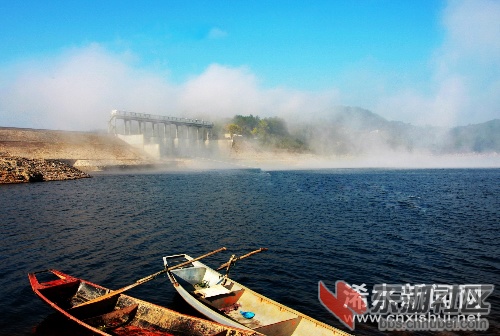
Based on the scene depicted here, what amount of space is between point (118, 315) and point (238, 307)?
5.36 meters

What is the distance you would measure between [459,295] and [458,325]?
3.96 metres

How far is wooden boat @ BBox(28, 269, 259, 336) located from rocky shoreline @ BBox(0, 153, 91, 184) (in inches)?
2620

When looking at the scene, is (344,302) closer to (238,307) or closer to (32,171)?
(238,307)

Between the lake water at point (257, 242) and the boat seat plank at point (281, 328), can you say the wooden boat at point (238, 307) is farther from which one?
the lake water at point (257, 242)

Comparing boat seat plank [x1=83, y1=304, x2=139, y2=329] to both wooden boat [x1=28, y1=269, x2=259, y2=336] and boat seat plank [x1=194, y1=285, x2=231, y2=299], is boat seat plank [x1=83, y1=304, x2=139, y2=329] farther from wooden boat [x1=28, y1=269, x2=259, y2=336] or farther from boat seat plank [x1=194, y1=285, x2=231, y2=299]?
boat seat plank [x1=194, y1=285, x2=231, y2=299]

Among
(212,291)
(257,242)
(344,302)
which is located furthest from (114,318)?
(257,242)

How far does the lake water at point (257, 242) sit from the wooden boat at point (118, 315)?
3.92 feet

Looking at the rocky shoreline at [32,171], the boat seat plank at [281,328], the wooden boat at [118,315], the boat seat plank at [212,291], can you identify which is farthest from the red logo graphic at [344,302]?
the rocky shoreline at [32,171]

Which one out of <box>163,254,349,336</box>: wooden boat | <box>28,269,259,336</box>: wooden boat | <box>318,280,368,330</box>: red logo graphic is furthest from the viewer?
<box>318,280,368,330</box>: red logo graphic

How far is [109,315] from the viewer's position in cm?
1512

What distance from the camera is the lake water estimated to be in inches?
773

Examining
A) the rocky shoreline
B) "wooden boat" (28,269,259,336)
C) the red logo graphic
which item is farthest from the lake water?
the rocky shoreline

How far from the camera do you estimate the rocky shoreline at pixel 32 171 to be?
→ 72.4 metres

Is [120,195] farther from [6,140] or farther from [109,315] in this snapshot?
[6,140]
